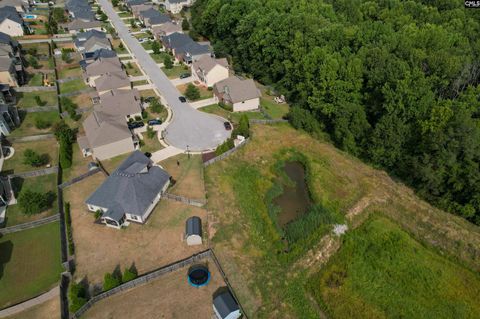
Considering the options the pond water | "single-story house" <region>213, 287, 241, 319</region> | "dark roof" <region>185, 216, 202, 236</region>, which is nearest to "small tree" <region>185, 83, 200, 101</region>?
the pond water

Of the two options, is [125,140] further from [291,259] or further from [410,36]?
[410,36]

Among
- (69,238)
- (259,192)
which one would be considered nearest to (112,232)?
(69,238)

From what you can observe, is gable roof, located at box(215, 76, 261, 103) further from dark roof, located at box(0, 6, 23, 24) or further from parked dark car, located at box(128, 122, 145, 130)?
dark roof, located at box(0, 6, 23, 24)

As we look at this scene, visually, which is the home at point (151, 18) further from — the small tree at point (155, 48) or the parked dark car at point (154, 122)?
the parked dark car at point (154, 122)

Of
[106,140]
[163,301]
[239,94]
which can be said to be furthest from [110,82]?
[163,301]

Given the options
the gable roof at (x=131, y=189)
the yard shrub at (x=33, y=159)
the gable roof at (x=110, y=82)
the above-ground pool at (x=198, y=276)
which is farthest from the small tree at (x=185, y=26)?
the above-ground pool at (x=198, y=276)

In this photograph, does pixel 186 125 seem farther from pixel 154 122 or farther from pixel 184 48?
pixel 184 48
